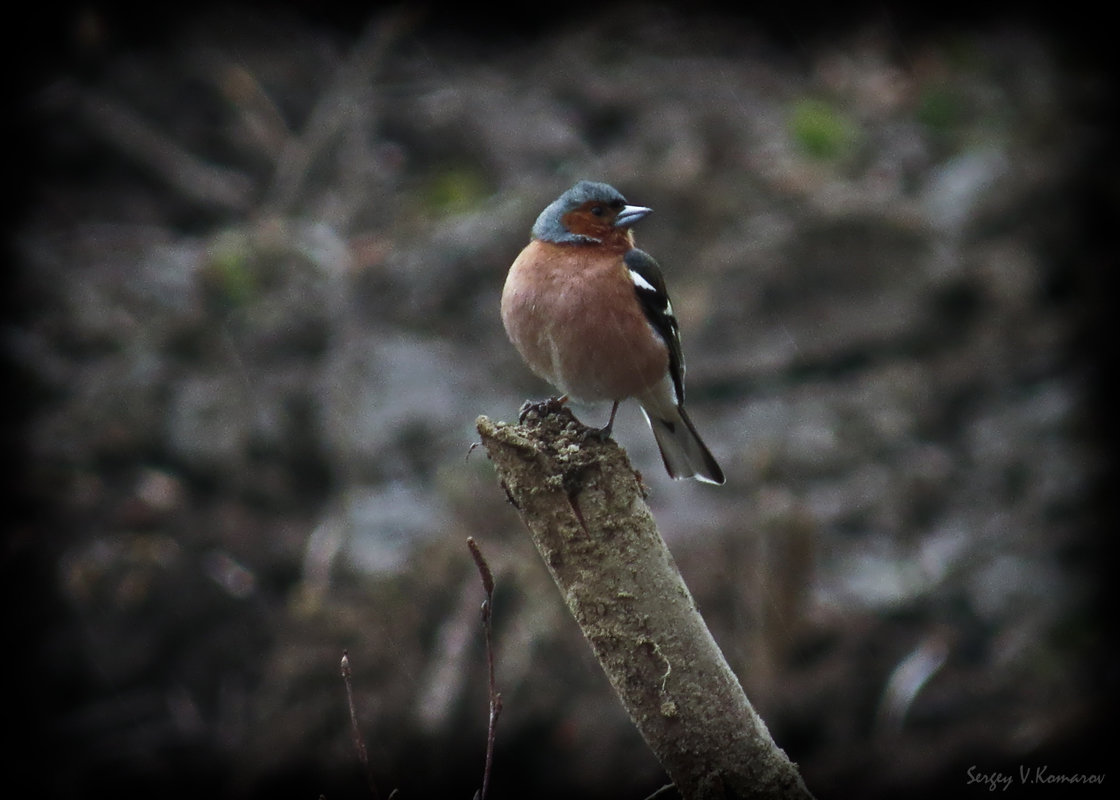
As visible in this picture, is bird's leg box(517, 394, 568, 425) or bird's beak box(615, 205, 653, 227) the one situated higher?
bird's beak box(615, 205, 653, 227)

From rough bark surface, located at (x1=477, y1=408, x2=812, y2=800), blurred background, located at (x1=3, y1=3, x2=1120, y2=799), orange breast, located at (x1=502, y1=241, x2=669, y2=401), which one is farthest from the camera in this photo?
blurred background, located at (x1=3, y1=3, x2=1120, y2=799)

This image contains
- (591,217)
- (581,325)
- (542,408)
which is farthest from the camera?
(591,217)

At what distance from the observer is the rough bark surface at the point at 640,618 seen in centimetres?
223

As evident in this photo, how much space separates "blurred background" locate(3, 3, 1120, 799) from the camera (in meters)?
6.57

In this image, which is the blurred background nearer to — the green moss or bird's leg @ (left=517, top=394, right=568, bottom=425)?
the green moss

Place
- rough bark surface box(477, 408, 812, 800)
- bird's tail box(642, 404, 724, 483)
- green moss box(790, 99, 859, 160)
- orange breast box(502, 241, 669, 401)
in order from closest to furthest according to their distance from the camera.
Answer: rough bark surface box(477, 408, 812, 800)
orange breast box(502, 241, 669, 401)
bird's tail box(642, 404, 724, 483)
green moss box(790, 99, 859, 160)

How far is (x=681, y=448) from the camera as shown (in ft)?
14.7

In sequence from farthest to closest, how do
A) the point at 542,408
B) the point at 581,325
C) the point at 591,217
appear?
the point at 591,217
the point at 581,325
the point at 542,408

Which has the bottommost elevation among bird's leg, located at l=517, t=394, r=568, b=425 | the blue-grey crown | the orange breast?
bird's leg, located at l=517, t=394, r=568, b=425

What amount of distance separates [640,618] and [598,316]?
1849 mm

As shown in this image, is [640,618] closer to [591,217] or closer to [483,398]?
[591,217]

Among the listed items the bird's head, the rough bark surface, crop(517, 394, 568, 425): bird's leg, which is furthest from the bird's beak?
the rough bark surface

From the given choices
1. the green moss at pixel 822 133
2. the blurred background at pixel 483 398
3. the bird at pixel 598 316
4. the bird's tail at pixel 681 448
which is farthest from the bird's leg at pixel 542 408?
the green moss at pixel 822 133

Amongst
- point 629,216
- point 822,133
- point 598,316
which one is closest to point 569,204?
point 629,216
